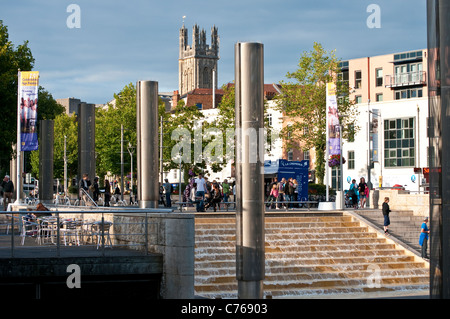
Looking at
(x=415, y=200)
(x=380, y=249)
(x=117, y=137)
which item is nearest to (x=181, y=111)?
(x=117, y=137)

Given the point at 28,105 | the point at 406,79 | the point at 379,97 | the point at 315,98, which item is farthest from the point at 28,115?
the point at 379,97

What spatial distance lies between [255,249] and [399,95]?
236ft

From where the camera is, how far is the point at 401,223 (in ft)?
108

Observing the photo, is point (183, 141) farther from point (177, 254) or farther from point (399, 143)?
point (177, 254)

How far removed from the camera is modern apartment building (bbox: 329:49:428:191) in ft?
231

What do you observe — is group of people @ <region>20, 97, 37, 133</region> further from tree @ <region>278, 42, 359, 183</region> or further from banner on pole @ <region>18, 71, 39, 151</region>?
tree @ <region>278, 42, 359, 183</region>

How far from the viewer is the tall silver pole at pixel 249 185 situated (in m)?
13.8

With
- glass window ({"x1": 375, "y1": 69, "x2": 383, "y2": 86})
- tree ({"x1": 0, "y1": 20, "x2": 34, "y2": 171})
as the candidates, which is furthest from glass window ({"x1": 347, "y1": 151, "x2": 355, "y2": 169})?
tree ({"x1": 0, "y1": 20, "x2": 34, "y2": 171})

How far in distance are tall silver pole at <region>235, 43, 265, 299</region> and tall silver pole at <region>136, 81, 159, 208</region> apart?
1309cm

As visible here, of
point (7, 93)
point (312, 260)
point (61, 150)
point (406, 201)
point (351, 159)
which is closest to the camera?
point (312, 260)

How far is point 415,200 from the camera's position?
3481 centimetres

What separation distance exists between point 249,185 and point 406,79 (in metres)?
70.7

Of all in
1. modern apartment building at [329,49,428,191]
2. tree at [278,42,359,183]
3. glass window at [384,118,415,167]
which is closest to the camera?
tree at [278,42,359,183]

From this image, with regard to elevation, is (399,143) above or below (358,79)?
below
